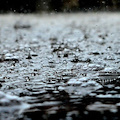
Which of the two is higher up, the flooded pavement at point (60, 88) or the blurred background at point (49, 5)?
the blurred background at point (49, 5)

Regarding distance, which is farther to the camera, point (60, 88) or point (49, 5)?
point (49, 5)

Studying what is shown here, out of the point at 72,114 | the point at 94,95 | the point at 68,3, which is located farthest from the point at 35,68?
the point at 68,3

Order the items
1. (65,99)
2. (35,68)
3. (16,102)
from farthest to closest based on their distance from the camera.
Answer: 1. (35,68)
2. (65,99)
3. (16,102)

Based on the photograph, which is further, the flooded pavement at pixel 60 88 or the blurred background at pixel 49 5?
the blurred background at pixel 49 5

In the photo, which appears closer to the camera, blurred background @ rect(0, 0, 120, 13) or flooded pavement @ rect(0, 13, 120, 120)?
flooded pavement @ rect(0, 13, 120, 120)

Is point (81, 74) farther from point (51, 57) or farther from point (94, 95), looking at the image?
point (51, 57)

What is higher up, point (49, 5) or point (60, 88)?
point (49, 5)

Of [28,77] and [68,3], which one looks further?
[68,3]

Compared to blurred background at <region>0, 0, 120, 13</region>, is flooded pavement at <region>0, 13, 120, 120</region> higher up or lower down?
lower down
